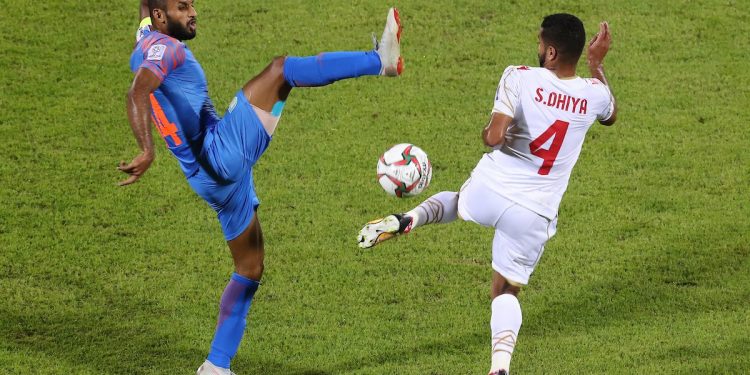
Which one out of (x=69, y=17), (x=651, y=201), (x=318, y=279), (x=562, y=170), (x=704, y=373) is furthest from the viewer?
(x=69, y=17)

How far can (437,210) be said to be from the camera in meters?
7.53

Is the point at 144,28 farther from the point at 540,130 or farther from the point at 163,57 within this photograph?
the point at 540,130

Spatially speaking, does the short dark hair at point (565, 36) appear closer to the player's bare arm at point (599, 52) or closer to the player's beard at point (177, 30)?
the player's bare arm at point (599, 52)

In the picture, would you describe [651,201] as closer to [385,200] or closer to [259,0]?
[385,200]

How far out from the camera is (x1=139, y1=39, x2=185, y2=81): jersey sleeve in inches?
278

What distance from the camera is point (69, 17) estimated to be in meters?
12.5

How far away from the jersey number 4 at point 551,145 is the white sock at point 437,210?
69cm

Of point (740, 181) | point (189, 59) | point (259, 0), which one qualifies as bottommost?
point (740, 181)

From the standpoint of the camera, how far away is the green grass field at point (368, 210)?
8.27 meters

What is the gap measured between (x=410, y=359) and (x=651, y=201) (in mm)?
3040

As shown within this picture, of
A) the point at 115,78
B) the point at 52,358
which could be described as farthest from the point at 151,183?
the point at 52,358

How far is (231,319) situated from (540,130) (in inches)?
90.9

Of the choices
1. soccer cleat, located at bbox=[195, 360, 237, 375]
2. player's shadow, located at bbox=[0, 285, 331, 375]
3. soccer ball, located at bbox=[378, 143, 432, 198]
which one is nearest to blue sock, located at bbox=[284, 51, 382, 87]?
soccer ball, located at bbox=[378, 143, 432, 198]

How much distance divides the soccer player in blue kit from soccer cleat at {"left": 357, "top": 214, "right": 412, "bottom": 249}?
32.4 inches
